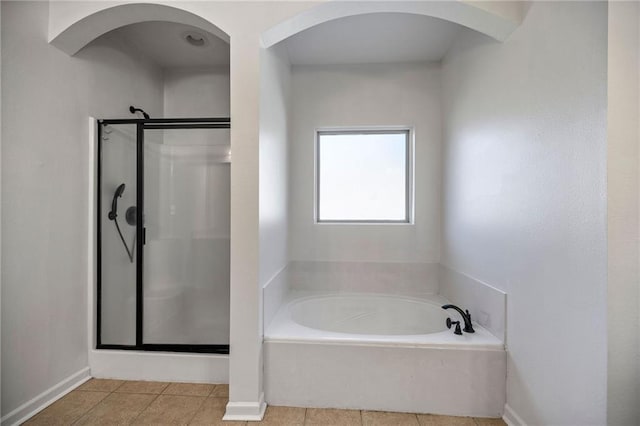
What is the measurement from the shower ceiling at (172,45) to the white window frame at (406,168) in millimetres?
1080

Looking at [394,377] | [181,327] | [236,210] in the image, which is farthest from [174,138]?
[394,377]

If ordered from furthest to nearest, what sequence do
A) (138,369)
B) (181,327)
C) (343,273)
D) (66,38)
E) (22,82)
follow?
1. (343,273)
2. (181,327)
3. (138,369)
4. (66,38)
5. (22,82)

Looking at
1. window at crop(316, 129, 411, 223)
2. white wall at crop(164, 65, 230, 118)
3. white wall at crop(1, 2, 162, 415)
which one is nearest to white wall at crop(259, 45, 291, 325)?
window at crop(316, 129, 411, 223)

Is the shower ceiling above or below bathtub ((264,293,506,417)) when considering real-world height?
above

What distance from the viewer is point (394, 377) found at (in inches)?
68.2

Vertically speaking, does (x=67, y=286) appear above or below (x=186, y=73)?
below

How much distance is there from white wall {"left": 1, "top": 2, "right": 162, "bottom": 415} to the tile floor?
0.21 metres

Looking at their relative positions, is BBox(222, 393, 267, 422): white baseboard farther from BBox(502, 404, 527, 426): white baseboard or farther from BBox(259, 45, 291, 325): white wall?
BBox(502, 404, 527, 426): white baseboard

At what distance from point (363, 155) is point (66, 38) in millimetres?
2227

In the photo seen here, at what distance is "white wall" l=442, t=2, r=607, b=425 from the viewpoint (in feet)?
3.73

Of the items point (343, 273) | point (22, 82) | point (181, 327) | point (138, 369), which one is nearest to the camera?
point (22, 82)

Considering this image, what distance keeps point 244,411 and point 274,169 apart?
1.45 meters

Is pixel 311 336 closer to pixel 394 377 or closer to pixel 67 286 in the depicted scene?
pixel 394 377

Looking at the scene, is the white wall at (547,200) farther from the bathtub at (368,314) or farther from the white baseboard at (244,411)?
the white baseboard at (244,411)
